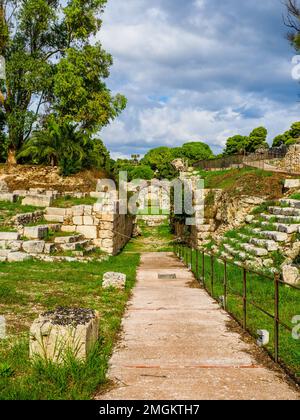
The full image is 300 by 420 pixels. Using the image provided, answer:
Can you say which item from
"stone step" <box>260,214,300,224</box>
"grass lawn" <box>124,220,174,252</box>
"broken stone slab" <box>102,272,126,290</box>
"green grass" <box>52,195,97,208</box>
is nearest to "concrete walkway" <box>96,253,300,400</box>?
"broken stone slab" <box>102,272,126,290</box>

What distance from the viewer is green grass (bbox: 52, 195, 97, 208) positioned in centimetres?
1839

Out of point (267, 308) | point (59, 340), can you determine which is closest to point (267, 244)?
point (267, 308)

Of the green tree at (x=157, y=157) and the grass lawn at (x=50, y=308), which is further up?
the green tree at (x=157, y=157)

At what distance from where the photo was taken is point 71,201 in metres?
19.0

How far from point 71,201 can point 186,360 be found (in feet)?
48.4

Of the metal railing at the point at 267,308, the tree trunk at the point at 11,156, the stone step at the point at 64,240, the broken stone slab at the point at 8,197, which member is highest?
the tree trunk at the point at 11,156

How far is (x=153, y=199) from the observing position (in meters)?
46.4

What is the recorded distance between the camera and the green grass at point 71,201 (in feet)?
60.3

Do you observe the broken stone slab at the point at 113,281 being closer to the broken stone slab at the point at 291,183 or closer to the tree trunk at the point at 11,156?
the broken stone slab at the point at 291,183

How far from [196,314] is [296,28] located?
94.6 feet

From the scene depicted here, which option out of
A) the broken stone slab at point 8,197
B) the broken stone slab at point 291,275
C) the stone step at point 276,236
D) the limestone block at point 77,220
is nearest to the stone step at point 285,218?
the stone step at point 276,236

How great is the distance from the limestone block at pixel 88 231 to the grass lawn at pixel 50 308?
2.56 m

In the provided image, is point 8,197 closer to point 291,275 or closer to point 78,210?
point 78,210

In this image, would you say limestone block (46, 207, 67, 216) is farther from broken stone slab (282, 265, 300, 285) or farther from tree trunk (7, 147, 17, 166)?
broken stone slab (282, 265, 300, 285)
